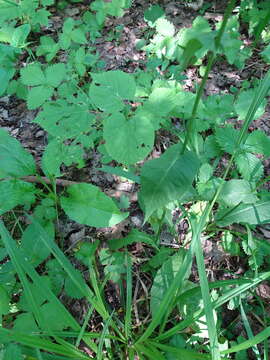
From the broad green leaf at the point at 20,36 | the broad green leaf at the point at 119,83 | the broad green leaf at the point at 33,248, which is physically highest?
the broad green leaf at the point at 20,36

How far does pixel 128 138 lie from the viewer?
4.18 feet

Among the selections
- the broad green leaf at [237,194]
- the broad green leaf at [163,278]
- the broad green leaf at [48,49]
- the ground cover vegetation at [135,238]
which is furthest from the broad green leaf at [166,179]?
the broad green leaf at [48,49]

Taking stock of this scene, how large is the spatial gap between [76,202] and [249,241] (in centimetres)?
81

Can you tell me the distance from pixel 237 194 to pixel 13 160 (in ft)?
3.50

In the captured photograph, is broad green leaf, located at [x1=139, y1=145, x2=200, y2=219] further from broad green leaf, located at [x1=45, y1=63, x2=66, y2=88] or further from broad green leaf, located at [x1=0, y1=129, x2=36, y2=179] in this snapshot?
broad green leaf, located at [x1=45, y1=63, x2=66, y2=88]

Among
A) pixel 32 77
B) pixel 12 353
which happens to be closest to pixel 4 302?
pixel 12 353

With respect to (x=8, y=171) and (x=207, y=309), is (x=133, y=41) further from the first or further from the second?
(x=207, y=309)

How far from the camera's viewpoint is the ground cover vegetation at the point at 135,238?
1.06m

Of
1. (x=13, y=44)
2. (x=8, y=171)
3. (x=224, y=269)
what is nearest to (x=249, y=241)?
(x=224, y=269)

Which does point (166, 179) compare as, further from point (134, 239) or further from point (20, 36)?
point (20, 36)

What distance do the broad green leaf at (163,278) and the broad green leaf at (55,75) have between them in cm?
107

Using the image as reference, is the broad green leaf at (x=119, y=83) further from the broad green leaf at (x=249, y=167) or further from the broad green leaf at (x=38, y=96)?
the broad green leaf at (x=249, y=167)

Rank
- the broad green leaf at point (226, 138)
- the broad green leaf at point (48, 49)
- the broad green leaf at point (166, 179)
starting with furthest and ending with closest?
the broad green leaf at point (48, 49), the broad green leaf at point (226, 138), the broad green leaf at point (166, 179)

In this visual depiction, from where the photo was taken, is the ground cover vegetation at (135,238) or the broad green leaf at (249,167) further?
the broad green leaf at (249,167)
